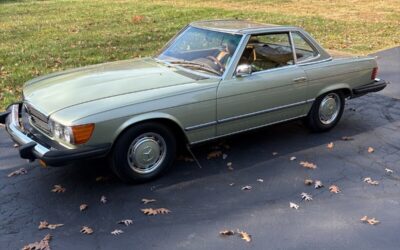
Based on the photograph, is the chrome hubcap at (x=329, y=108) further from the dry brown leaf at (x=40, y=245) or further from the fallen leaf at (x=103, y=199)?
the dry brown leaf at (x=40, y=245)

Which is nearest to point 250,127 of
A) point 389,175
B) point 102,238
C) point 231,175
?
point 231,175

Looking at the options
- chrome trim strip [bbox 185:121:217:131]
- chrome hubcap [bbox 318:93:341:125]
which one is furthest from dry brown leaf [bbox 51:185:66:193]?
chrome hubcap [bbox 318:93:341:125]

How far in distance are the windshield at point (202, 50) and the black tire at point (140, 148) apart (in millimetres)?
964

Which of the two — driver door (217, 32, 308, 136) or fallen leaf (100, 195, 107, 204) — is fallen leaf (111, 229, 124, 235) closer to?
fallen leaf (100, 195, 107, 204)

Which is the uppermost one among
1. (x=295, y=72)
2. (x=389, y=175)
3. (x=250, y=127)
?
(x=295, y=72)

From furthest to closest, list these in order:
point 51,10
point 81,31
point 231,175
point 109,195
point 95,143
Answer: point 51,10, point 81,31, point 231,175, point 109,195, point 95,143

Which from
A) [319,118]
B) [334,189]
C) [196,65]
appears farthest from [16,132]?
[319,118]

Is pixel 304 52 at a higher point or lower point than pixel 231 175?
higher

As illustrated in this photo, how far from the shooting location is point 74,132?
420 cm

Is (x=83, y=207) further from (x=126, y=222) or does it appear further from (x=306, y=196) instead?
(x=306, y=196)

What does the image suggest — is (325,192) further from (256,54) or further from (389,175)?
(256,54)

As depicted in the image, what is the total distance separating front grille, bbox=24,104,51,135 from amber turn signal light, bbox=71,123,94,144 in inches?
16.2

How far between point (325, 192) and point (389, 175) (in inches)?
36.3

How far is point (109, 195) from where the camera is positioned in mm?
4621
